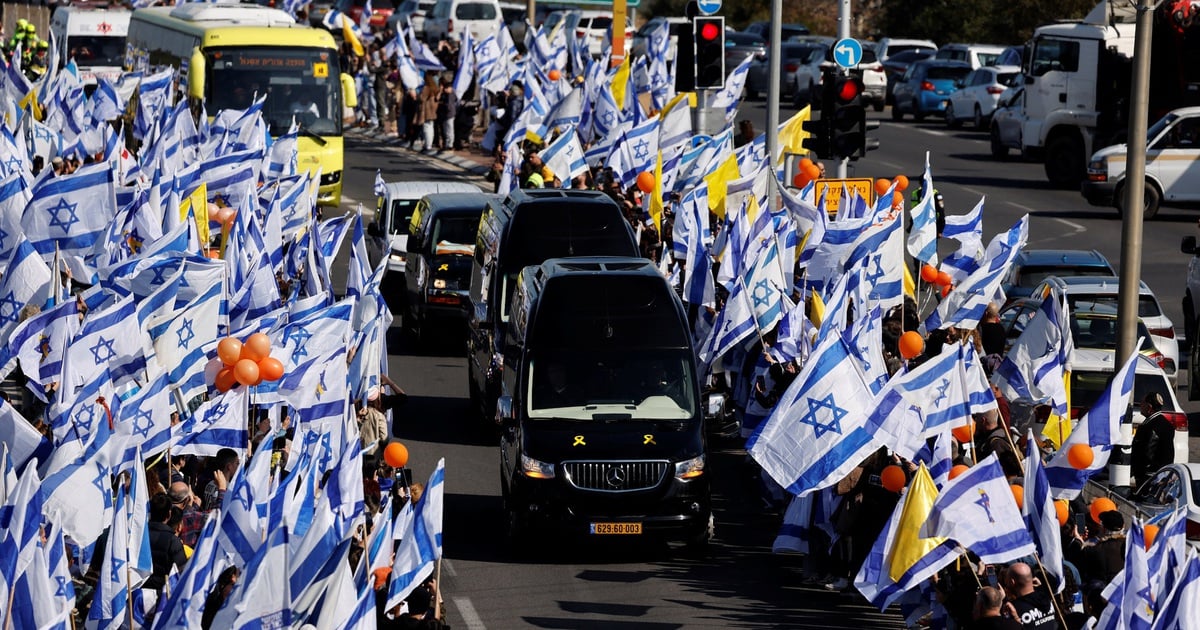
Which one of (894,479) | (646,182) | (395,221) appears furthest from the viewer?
(395,221)

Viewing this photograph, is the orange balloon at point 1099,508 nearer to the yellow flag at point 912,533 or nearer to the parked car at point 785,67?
the yellow flag at point 912,533

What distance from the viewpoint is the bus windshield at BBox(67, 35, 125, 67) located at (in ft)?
147

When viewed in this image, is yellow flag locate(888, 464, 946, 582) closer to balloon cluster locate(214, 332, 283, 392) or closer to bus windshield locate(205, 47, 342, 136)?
balloon cluster locate(214, 332, 283, 392)

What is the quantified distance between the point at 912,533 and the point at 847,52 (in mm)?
12496

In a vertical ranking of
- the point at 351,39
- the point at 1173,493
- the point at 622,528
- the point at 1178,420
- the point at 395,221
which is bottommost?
the point at 622,528

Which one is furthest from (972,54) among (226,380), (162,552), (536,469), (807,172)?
(162,552)

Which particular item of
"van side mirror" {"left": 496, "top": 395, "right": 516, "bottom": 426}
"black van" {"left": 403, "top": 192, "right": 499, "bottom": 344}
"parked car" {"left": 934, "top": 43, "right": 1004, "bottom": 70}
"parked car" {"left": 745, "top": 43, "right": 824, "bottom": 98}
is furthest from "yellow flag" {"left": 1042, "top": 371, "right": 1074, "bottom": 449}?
"parked car" {"left": 745, "top": 43, "right": 824, "bottom": 98}

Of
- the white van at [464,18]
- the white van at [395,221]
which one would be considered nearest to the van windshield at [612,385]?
the white van at [395,221]

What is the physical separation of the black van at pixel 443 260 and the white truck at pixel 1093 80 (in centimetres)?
1594

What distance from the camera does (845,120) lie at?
76.0 ft

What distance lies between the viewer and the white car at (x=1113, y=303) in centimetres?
2059

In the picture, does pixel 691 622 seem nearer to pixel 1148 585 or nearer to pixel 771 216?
pixel 1148 585

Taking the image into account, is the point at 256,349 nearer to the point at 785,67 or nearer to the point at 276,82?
the point at 276,82

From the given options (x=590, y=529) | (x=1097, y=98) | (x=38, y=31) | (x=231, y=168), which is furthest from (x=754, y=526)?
(x=38, y=31)
